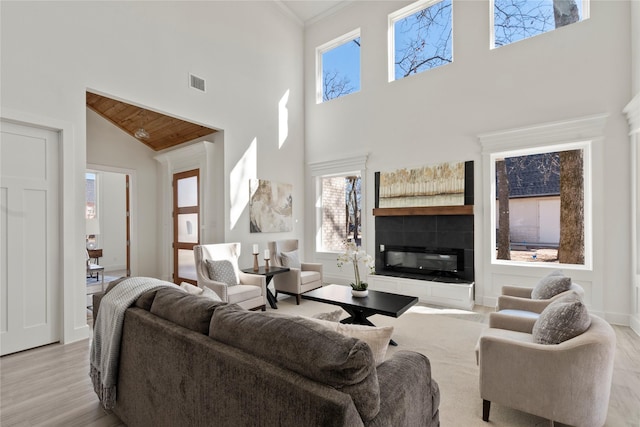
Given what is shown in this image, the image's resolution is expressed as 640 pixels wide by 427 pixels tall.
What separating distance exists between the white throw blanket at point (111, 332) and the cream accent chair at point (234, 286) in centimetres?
161

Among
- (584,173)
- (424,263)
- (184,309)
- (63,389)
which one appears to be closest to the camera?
(184,309)

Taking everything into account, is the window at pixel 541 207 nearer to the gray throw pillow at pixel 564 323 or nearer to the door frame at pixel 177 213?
the gray throw pillow at pixel 564 323

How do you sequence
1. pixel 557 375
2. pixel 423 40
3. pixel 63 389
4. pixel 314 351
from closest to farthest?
pixel 314 351
pixel 557 375
pixel 63 389
pixel 423 40

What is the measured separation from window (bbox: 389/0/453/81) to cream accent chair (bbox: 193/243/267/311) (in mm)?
4241

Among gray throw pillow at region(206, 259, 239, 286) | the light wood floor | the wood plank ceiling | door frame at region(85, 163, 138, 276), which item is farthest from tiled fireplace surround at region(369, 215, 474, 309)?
door frame at region(85, 163, 138, 276)

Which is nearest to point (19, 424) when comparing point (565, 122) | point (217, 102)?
point (217, 102)

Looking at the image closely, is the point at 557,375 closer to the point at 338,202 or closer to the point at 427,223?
the point at 427,223

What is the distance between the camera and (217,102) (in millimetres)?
4773

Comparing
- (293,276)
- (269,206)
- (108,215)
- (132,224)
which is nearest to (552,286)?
(293,276)

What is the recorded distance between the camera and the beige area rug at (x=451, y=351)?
6.46ft

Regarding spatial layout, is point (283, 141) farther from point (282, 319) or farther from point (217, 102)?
point (282, 319)

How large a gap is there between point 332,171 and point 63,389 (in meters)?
4.95

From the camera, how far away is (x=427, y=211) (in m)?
4.92

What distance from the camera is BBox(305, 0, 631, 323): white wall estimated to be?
12.0ft
